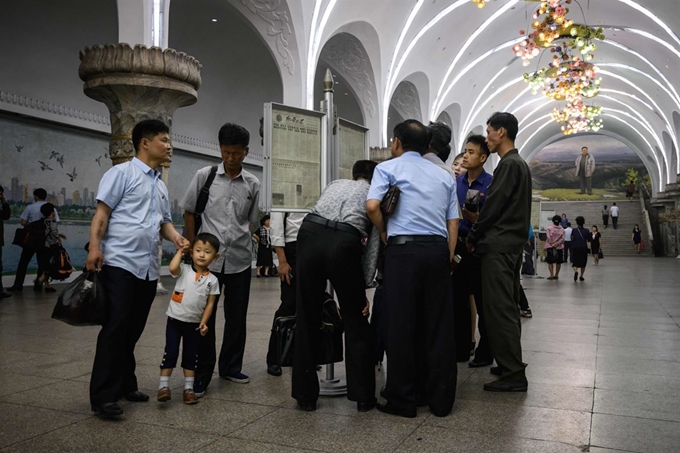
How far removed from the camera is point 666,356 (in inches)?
204

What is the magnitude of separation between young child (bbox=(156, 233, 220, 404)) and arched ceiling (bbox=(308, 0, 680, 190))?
11322mm

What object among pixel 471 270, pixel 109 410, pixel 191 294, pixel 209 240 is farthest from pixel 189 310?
pixel 471 270

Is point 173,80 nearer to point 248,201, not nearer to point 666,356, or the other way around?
point 248,201

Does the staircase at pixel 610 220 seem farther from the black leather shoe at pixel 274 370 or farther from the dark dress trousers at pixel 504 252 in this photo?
the black leather shoe at pixel 274 370

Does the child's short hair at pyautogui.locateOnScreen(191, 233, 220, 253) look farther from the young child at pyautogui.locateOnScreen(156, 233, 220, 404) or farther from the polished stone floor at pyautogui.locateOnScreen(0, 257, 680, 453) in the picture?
the polished stone floor at pyautogui.locateOnScreen(0, 257, 680, 453)

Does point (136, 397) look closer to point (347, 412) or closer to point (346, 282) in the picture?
point (347, 412)

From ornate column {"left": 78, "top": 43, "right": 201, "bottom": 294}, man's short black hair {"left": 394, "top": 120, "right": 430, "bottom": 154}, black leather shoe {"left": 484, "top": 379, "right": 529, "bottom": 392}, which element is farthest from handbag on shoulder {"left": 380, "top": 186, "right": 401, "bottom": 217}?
ornate column {"left": 78, "top": 43, "right": 201, "bottom": 294}

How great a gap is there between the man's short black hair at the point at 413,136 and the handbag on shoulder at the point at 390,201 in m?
0.31

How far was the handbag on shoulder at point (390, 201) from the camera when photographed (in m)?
3.55

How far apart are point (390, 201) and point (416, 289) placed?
1.65 feet

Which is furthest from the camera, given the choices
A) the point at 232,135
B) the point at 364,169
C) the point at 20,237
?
the point at 20,237

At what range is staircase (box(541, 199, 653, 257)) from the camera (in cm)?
3703

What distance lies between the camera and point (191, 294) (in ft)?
12.3

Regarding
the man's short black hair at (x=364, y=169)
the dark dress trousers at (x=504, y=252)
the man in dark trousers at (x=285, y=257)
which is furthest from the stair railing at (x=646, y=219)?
the man's short black hair at (x=364, y=169)
